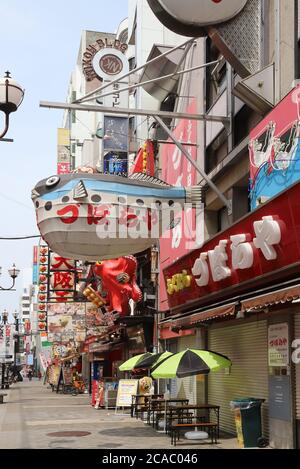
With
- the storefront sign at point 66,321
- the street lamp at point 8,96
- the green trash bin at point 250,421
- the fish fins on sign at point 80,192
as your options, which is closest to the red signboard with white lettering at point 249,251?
the green trash bin at point 250,421

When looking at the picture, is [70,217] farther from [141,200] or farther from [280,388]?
[280,388]

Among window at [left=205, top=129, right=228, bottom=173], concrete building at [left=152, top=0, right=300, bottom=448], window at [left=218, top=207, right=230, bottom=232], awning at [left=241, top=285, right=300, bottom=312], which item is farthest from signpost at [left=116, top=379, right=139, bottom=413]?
awning at [left=241, top=285, right=300, bottom=312]

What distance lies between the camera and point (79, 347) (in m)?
40.3

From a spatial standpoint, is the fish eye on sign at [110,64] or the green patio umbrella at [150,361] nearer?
the green patio umbrella at [150,361]

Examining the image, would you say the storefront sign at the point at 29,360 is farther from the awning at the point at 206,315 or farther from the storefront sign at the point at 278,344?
the storefront sign at the point at 278,344

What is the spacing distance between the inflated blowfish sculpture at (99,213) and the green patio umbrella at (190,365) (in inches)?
105

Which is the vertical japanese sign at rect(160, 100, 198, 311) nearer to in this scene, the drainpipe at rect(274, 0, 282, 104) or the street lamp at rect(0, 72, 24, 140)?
the drainpipe at rect(274, 0, 282, 104)

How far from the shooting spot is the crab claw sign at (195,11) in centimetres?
1283

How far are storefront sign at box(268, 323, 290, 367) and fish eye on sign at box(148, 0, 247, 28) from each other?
6313 millimetres

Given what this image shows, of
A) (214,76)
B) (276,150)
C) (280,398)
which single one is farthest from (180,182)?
(280,398)

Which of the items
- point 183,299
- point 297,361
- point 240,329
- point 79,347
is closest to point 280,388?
point 297,361

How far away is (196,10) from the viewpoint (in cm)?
1288

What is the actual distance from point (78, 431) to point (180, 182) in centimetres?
854

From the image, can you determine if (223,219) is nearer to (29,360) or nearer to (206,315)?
(206,315)
